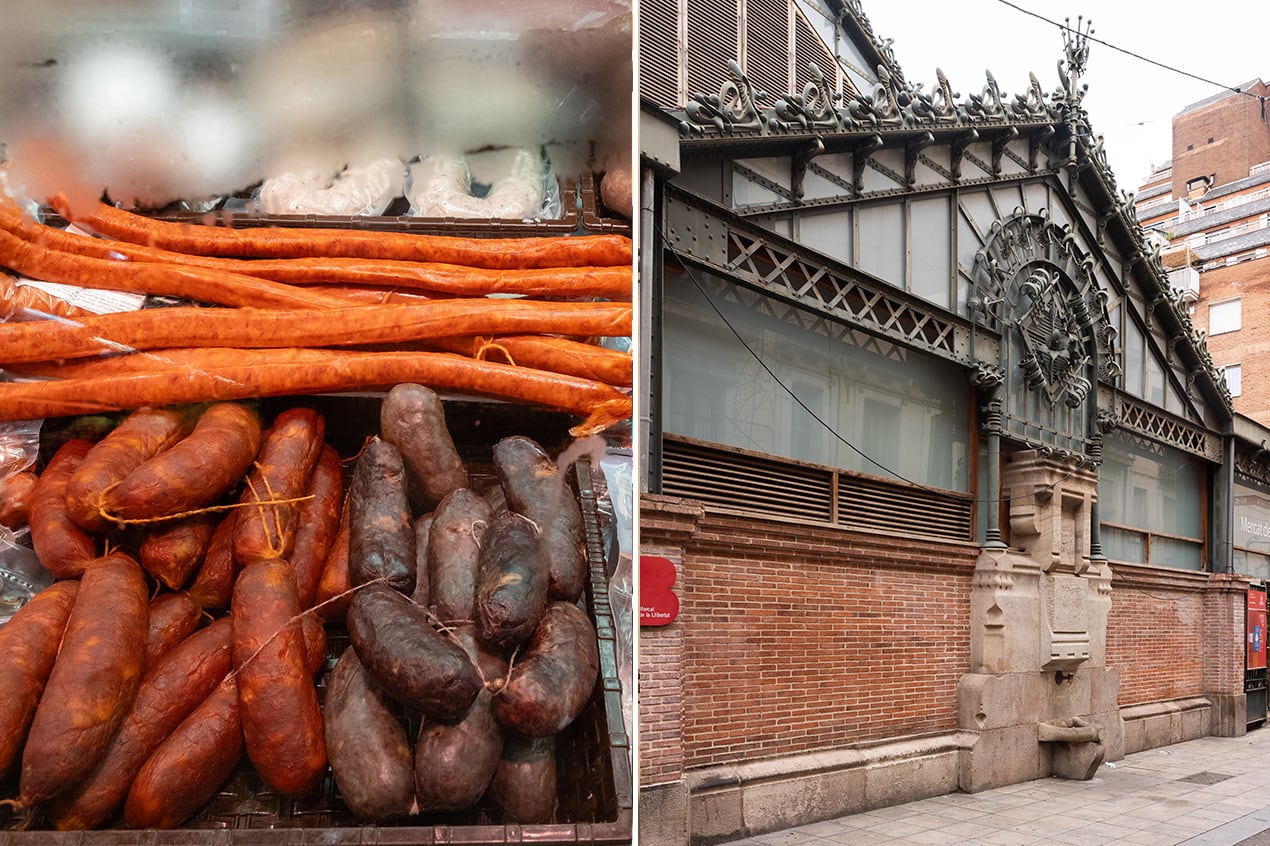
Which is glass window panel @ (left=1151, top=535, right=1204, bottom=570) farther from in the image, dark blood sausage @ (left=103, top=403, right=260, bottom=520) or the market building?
dark blood sausage @ (left=103, top=403, right=260, bottom=520)

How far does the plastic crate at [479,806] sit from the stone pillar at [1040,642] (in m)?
8.53

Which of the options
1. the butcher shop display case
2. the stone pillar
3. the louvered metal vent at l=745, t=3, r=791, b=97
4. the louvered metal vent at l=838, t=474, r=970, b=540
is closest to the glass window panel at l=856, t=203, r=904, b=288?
the louvered metal vent at l=745, t=3, r=791, b=97

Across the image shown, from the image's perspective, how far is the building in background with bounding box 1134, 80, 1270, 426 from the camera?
14.9 m

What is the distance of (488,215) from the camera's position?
2104 millimetres

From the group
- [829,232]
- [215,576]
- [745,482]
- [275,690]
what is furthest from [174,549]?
[829,232]

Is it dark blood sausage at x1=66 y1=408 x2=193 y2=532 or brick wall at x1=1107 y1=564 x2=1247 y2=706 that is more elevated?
dark blood sausage at x1=66 y1=408 x2=193 y2=532

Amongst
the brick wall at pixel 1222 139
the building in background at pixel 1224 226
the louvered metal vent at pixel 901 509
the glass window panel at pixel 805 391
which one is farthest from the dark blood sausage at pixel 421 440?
the building in background at pixel 1224 226

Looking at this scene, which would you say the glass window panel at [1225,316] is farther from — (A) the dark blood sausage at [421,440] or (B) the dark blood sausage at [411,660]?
(B) the dark blood sausage at [411,660]

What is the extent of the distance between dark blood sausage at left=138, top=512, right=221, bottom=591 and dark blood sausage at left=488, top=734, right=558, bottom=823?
1.96ft

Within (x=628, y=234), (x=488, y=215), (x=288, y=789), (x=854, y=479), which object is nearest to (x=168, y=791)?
(x=288, y=789)

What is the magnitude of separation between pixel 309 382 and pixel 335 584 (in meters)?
0.37

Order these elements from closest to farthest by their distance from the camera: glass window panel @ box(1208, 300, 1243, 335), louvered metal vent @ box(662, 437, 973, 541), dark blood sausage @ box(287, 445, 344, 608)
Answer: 1. dark blood sausage @ box(287, 445, 344, 608)
2. louvered metal vent @ box(662, 437, 973, 541)
3. glass window panel @ box(1208, 300, 1243, 335)

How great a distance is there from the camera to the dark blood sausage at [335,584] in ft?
5.81

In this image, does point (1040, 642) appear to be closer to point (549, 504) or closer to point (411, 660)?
point (549, 504)
